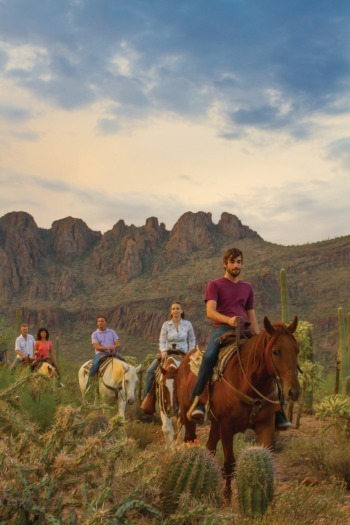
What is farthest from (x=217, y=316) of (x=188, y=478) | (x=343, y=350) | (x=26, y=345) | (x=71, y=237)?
(x=71, y=237)

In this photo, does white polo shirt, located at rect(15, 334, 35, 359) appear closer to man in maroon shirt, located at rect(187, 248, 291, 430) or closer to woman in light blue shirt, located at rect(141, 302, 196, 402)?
woman in light blue shirt, located at rect(141, 302, 196, 402)

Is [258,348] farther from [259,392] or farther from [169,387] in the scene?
[169,387]

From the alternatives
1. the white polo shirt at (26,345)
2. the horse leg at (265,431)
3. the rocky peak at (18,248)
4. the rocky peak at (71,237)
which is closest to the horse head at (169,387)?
the horse leg at (265,431)

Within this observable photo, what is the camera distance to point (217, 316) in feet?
25.1

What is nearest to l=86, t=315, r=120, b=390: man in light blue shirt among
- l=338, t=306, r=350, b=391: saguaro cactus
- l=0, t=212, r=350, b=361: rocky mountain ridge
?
l=338, t=306, r=350, b=391: saguaro cactus

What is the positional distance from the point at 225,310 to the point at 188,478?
2792 millimetres

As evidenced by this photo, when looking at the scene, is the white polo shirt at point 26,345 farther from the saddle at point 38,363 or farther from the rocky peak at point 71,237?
the rocky peak at point 71,237

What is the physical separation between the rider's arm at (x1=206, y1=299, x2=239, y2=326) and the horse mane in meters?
0.32

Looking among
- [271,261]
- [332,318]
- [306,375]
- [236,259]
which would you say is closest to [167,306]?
[271,261]

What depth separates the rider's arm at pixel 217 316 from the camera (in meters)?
7.46

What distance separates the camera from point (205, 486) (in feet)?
18.1

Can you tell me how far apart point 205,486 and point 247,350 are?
2055 millimetres

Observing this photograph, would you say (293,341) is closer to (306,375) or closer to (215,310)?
(215,310)

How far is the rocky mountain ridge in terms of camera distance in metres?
77.3
